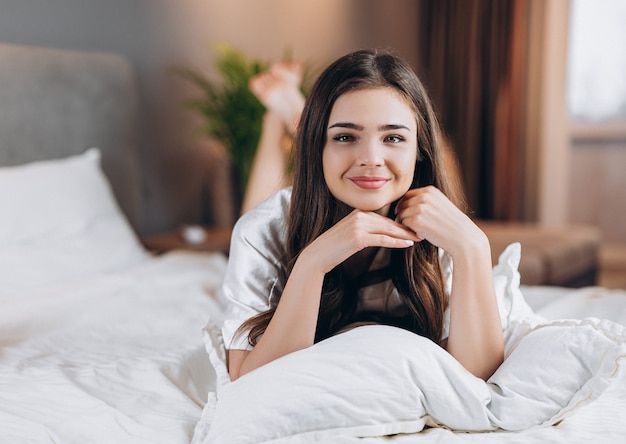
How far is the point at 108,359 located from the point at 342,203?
23.3 inches

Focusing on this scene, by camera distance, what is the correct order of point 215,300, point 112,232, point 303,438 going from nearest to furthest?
point 303,438
point 215,300
point 112,232

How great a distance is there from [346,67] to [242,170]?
2.20 m

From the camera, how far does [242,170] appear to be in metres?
3.40

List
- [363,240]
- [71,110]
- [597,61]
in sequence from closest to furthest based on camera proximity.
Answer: [363,240] → [71,110] → [597,61]

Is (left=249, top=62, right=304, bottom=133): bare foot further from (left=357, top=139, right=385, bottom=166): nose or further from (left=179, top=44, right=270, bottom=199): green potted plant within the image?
(left=357, top=139, right=385, bottom=166): nose

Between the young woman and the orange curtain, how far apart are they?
152 inches

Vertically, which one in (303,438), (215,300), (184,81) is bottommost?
(215,300)

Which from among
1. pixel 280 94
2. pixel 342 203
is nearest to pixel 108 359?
pixel 342 203

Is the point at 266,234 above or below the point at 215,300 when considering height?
above

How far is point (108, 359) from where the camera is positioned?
147cm

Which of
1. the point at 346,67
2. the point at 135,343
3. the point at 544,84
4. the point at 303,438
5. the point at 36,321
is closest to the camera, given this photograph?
the point at 303,438

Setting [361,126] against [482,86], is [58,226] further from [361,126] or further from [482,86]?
[482,86]

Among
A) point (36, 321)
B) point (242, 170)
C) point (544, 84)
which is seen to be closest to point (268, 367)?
point (36, 321)

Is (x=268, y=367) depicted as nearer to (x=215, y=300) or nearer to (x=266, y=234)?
(x=266, y=234)
